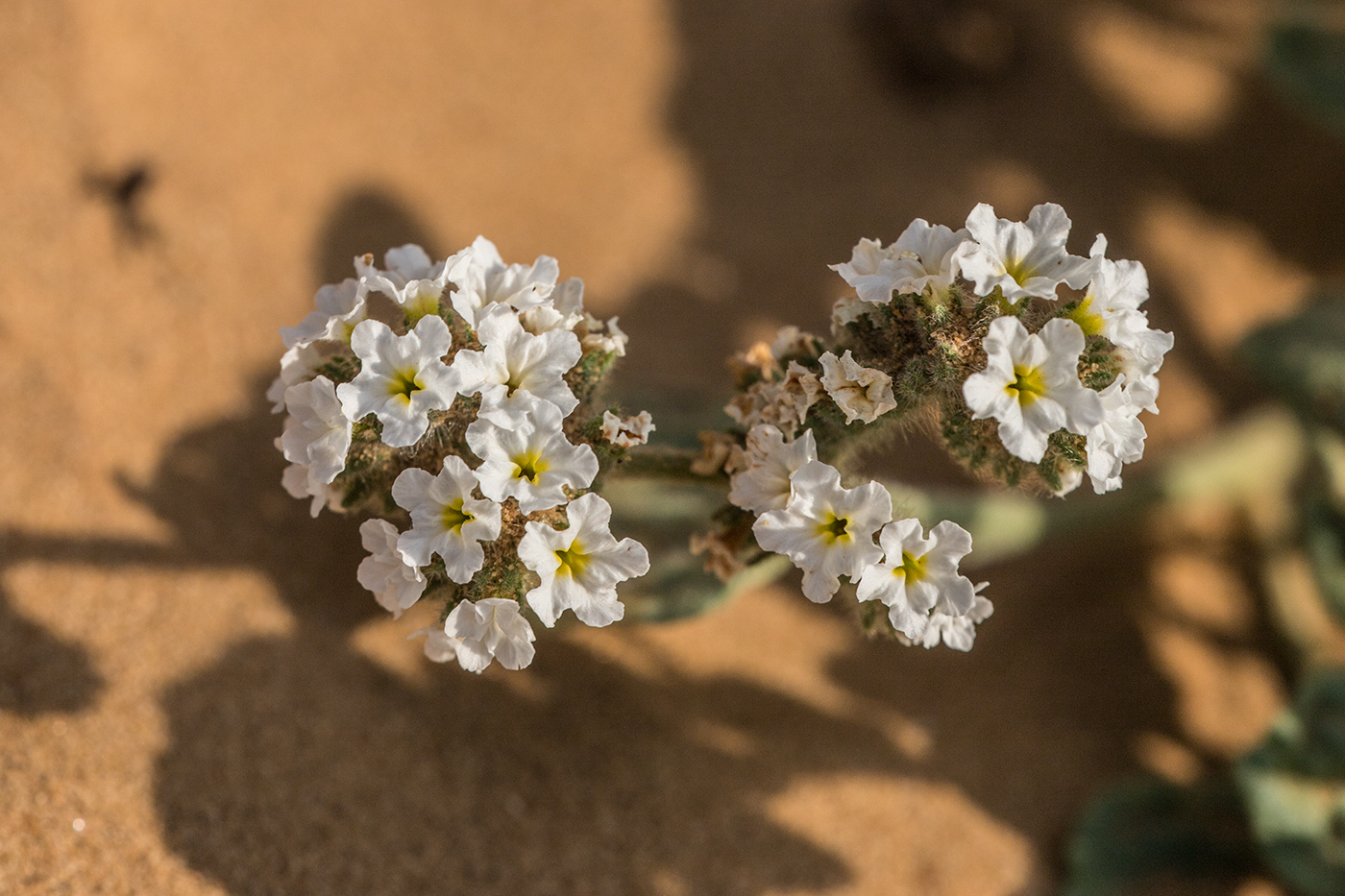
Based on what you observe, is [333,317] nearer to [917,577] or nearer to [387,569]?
[387,569]

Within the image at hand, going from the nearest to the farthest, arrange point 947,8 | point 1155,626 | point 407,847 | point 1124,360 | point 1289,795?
point 1124,360 → point 407,847 → point 1289,795 → point 1155,626 → point 947,8

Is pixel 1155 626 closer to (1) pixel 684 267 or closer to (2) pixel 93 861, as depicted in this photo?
(1) pixel 684 267

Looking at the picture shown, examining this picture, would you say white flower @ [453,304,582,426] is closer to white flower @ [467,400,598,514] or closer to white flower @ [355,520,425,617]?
white flower @ [467,400,598,514]

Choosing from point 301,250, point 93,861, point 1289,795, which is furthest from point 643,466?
point 1289,795

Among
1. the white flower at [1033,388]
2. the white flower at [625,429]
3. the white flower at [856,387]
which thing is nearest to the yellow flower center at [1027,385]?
the white flower at [1033,388]

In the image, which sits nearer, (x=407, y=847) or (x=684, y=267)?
(x=407, y=847)

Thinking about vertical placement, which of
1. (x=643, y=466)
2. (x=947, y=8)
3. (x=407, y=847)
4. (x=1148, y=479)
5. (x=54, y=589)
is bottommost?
(x=407, y=847)

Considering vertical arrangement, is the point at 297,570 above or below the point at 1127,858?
above
